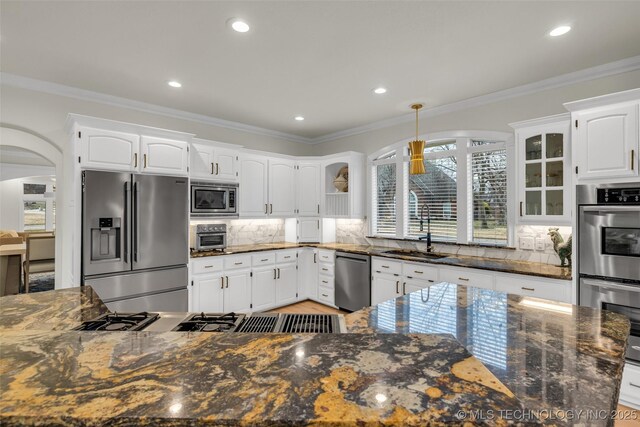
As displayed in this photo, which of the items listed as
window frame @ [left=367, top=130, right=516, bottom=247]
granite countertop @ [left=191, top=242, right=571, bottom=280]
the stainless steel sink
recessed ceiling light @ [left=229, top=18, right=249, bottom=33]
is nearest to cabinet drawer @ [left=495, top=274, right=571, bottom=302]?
granite countertop @ [left=191, top=242, right=571, bottom=280]

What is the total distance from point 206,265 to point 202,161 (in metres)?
1.36

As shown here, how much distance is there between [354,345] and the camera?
0.78 m

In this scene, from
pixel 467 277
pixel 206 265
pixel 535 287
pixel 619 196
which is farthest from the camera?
pixel 206 265

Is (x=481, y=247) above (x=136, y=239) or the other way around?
the other way around

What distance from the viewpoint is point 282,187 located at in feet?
16.7

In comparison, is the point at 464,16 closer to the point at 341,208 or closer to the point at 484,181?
the point at 484,181

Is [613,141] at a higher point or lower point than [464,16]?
lower

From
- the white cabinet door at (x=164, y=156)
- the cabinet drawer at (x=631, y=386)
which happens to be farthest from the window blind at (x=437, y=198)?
the white cabinet door at (x=164, y=156)

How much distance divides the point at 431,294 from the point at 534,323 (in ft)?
1.95

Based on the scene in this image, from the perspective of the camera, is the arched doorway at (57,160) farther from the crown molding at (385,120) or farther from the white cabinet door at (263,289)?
the white cabinet door at (263,289)

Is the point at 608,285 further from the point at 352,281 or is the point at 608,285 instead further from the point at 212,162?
the point at 212,162

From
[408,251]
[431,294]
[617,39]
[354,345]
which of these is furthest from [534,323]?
[408,251]

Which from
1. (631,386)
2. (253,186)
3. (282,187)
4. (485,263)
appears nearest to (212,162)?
(253,186)

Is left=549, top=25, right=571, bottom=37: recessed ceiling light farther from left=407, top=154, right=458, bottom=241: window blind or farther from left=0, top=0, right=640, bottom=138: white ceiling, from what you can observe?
left=407, top=154, right=458, bottom=241: window blind
